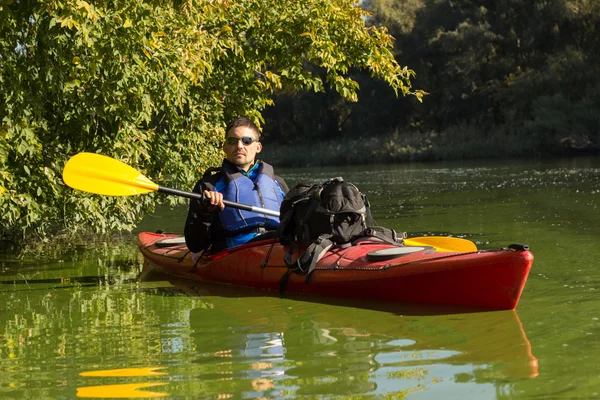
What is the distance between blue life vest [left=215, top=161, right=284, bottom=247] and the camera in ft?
21.4

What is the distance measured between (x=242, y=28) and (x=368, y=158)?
25641 mm

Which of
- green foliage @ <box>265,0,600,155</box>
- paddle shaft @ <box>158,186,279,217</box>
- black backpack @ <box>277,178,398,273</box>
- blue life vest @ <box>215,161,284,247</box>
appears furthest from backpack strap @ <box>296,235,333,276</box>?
green foliage @ <box>265,0,600,155</box>

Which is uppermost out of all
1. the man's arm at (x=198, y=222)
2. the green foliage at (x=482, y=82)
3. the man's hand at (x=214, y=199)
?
the green foliage at (x=482, y=82)

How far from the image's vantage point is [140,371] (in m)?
4.11

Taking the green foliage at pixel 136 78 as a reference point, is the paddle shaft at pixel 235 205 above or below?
below

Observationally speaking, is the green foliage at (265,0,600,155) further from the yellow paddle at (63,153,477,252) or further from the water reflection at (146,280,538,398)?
the water reflection at (146,280,538,398)

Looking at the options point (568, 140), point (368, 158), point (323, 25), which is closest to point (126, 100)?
point (323, 25)

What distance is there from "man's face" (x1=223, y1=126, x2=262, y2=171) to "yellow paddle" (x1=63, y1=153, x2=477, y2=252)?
0.34m

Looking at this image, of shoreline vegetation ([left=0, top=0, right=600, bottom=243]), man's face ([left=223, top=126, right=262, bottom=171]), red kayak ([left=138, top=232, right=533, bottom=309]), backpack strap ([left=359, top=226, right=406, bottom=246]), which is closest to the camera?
red kayak ([left=138, top=232, right=533, bottom=309])

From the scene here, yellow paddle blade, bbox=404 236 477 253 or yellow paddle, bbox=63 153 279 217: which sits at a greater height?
yellow paddle, bbox=63 153 279 217

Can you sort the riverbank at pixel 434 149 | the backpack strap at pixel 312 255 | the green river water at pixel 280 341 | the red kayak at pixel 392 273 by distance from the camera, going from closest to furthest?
1. the green river water at pixel 280 341
2. the red kayak at pixel 392 273
3. the backpack strap at pixel 312 255
4. the riverbank at pixel 434 149

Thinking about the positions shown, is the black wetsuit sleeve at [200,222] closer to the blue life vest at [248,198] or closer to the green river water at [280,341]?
the blue life vest at [248,198]

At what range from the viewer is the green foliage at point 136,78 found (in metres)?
6.58

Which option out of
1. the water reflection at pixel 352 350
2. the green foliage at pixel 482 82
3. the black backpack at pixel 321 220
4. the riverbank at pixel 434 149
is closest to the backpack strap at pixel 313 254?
the black backpack at pixel 321 220
